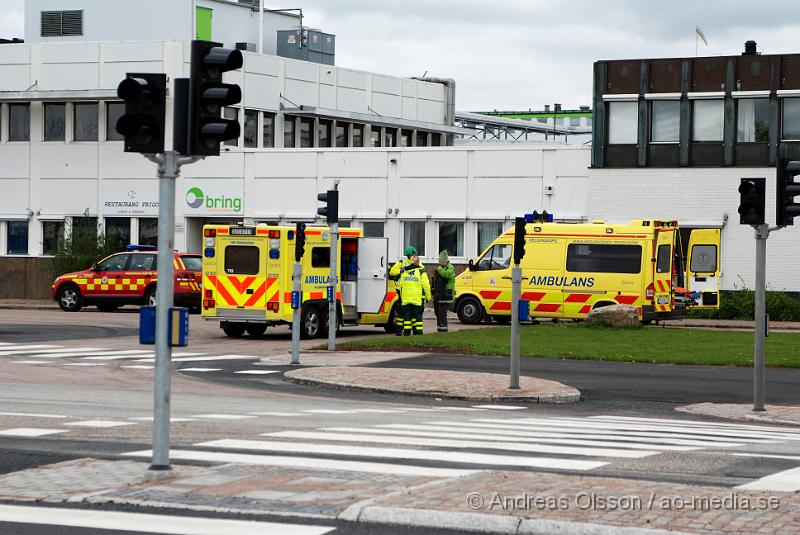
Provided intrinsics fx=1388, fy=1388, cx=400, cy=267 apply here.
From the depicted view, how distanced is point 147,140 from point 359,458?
3.26 meters

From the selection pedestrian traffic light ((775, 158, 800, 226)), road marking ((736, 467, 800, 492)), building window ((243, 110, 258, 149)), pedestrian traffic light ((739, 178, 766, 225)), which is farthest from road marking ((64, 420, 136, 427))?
building window ((243, 110, 258, 149))

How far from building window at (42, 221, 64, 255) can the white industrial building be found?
0.17 ft

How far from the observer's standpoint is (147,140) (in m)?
9.70

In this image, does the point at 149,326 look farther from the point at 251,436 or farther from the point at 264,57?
the point at 264,57

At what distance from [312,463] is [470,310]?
26871mm

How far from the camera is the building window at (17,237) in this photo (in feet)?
169

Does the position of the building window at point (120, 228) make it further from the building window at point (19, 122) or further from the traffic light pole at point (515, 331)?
the traffic light pole at point (515, 331)

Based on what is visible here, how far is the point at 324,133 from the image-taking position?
187 feet

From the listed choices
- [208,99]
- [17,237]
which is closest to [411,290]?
[208,99]

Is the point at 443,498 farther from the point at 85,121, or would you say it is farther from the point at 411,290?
the point at 85,121

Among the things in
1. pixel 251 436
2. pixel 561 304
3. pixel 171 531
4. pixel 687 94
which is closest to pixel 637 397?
pixel 251 436

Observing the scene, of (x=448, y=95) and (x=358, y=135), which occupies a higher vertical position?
(x=448, y=95)

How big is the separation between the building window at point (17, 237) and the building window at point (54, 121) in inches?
132

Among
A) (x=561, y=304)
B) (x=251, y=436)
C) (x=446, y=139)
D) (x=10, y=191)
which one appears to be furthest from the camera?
(x=446, y=139)
